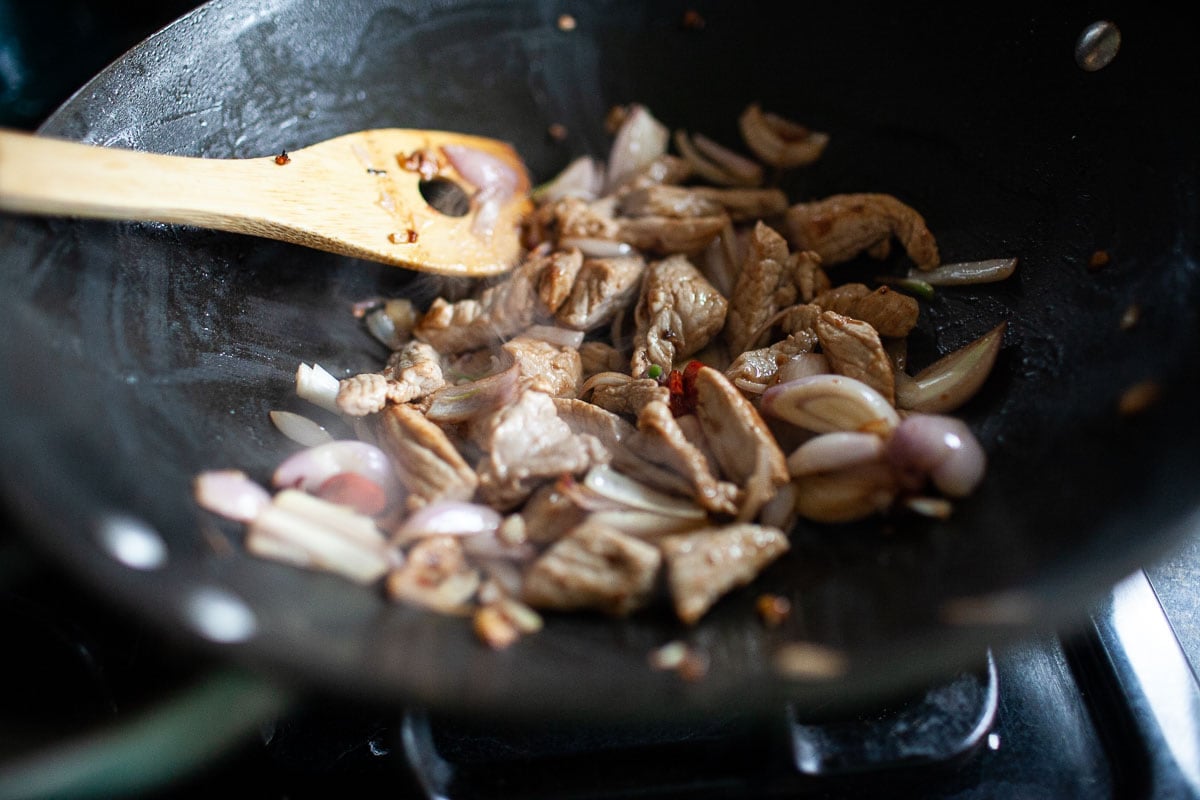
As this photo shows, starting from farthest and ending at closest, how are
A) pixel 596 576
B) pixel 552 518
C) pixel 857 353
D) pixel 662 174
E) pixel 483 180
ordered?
pixel 662 174 < pixel 483 180 < pixel 857 353 < pixel 552 518 < pixel 596 576

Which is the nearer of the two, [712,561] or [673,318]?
[712,561]

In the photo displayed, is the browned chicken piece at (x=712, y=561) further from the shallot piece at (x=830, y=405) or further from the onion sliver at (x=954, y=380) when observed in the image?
the onion sliver at (x=954, y=380)

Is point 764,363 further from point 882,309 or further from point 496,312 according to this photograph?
point 496,312

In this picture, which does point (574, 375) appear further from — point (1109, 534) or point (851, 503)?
point (1109, 534)

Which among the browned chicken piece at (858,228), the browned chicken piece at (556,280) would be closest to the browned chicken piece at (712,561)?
the browned chicken piece at (556,280)

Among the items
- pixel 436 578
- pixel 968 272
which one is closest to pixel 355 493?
pixel 436 578

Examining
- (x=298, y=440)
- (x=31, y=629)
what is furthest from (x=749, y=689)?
(x=31, y=629)
